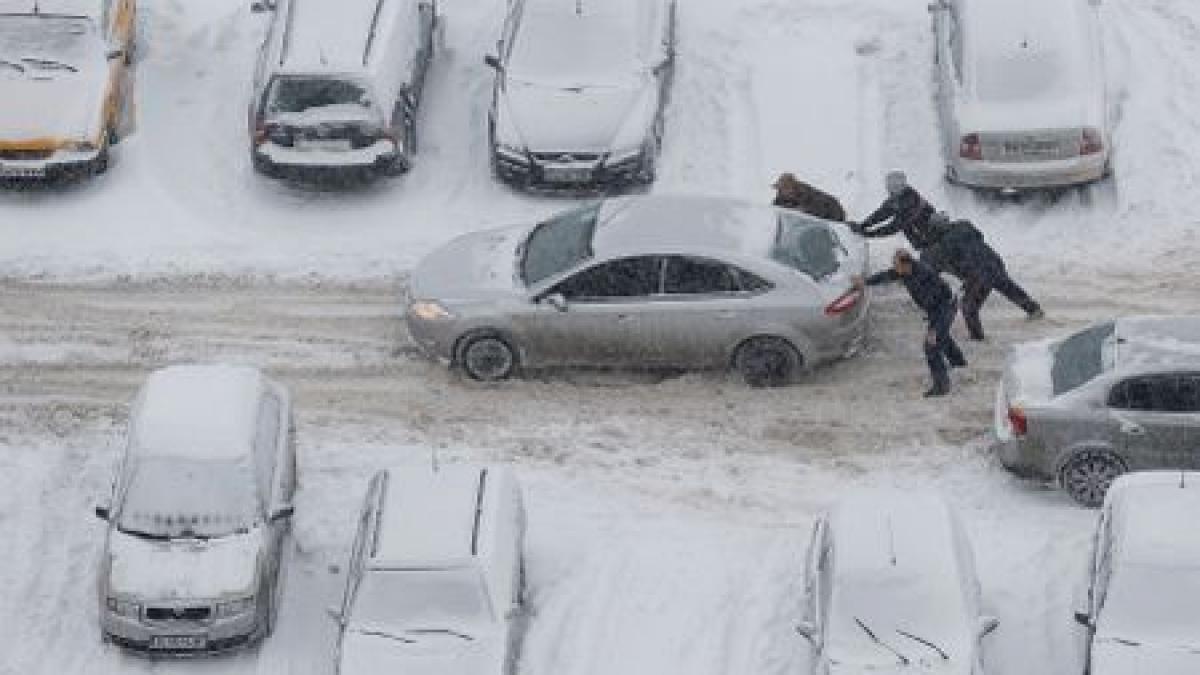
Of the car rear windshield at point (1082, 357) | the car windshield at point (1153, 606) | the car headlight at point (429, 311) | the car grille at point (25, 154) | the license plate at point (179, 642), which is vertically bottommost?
the license plate at point (179, 642)

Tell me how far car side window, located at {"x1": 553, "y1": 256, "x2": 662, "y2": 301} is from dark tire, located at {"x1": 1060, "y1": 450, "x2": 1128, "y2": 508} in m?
4.14

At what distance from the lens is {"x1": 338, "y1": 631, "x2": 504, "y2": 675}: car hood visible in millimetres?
20297

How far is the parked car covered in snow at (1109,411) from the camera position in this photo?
22.7 metres

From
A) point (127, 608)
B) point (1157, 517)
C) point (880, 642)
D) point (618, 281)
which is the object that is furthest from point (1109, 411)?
point (127, 608)

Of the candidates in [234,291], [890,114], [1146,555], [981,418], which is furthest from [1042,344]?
[234,291]

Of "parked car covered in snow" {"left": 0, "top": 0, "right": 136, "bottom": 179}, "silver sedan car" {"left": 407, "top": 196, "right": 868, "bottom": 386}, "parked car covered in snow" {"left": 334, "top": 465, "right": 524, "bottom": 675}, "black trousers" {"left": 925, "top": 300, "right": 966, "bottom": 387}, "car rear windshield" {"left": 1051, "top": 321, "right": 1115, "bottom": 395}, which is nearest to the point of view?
"parked car covered in snow" {"left": 334, "top": 465, "right": 524, "bottom": 675}

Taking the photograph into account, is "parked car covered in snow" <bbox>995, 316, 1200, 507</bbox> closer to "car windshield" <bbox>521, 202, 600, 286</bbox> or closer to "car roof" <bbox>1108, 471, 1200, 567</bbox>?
"car roof" <bbox>1108, 471, 1200, 567</bbox>

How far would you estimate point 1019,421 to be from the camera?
23.0m

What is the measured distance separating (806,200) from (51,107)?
782cm

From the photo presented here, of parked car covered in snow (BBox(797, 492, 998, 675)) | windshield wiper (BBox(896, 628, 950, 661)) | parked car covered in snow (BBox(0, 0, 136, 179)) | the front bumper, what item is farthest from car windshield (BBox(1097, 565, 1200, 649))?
parked car covered in snow (BBox(0, 0, 136, 179))

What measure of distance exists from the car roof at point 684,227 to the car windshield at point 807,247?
11cm

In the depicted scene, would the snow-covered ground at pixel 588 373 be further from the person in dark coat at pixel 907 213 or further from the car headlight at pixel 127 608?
the person in dark coat at pixel 907 213

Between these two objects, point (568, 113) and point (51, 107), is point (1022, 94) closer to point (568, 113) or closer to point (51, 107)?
point (568, 113)

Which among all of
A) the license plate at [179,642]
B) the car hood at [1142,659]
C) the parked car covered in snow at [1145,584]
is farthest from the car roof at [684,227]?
the car hood at [1142,659]
